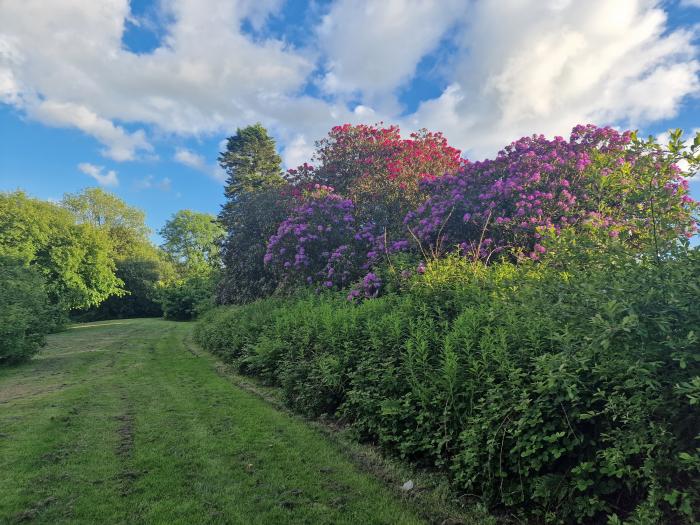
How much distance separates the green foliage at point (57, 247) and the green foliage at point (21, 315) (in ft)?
35.0

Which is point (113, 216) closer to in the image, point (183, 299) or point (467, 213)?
point (183, 299)

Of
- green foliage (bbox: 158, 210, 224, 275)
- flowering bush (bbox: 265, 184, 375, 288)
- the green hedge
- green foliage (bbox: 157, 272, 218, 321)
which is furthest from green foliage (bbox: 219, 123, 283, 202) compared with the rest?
the green hedge

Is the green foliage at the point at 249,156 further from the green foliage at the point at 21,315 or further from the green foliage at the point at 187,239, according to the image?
the green foliage at the point at 21,315

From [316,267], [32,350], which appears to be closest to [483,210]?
[316,267]

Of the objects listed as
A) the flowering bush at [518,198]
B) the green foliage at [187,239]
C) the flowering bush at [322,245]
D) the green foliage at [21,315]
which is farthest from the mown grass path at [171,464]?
the green foliage at [187,239]

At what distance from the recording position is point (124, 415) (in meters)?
5.28

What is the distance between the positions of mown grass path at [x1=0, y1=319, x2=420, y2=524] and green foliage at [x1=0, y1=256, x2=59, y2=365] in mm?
4063

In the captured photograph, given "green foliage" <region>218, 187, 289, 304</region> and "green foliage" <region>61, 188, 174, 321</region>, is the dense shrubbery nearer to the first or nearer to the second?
"green foliage" <region>218, 187, 289, 304</region>

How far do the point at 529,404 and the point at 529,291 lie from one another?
1172mm

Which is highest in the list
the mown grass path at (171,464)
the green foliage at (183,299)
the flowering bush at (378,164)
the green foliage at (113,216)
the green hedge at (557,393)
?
the green foliage at (113,216)

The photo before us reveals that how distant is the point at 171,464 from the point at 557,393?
3.24 m

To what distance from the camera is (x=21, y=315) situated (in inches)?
397

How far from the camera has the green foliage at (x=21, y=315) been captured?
977cm

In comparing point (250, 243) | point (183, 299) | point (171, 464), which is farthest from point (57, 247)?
point (171, 464)
